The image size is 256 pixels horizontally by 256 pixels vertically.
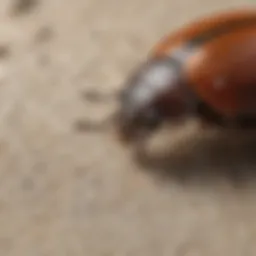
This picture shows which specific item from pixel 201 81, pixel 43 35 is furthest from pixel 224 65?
pixel 43 35

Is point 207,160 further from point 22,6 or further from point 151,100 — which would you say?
point 22,6

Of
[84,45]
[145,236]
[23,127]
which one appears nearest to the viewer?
[145,236]

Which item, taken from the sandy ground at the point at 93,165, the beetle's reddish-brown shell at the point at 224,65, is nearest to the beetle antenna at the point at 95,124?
the sandy ground at the point at 93,165

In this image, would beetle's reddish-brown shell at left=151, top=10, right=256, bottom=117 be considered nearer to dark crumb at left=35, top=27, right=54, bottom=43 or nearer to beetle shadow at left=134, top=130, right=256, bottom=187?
beetle shadow at left=134, top=130, right=256, bottom=187

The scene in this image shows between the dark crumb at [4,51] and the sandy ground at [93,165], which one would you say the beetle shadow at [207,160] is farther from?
the dark crumb at [4,51]

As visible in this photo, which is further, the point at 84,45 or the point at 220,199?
the point at 84,45

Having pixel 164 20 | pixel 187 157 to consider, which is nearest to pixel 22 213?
pixel 187 157

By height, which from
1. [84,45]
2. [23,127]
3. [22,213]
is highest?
[84,45]

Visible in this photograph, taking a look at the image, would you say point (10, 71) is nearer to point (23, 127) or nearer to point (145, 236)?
point (23, 127)
